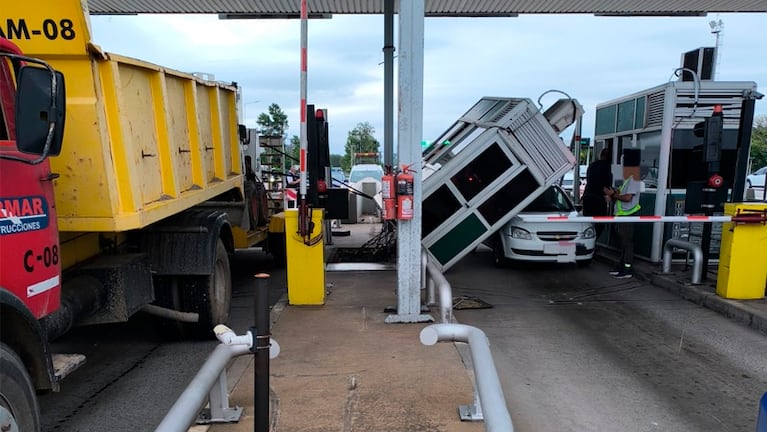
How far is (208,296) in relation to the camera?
532 cm

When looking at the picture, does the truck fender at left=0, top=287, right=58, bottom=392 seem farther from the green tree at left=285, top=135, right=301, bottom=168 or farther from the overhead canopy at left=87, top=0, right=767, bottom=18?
the overhead canopy at left=87, top=0, right=767, bottom=18

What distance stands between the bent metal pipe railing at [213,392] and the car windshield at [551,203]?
23.3ft

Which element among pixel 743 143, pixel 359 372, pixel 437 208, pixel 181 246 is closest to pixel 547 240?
pixel 437 208

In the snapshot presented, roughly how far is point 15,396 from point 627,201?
27.5 ft

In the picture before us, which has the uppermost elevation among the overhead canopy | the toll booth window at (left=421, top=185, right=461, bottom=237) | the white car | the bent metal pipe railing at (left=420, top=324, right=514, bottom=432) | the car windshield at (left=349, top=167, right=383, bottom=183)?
the overhead canopy

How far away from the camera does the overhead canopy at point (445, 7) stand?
10.3 metres

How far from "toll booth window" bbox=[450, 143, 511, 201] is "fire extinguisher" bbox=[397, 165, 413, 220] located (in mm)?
2604

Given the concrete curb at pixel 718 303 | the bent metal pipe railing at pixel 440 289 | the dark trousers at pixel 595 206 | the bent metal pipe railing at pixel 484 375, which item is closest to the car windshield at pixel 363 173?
the dark trousers at pixel 595 206

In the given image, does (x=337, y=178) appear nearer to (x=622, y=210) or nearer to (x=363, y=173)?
(x=363, y=173)

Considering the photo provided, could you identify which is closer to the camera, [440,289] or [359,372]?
[359,372]

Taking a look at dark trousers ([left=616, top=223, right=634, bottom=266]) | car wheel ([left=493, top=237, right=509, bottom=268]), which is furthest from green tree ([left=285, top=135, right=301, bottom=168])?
dark trousers ([left=616, top=223, right=634, bottom=266])

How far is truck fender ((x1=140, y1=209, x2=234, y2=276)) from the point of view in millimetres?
5000

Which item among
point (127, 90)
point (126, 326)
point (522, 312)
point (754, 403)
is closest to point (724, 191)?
point (522, 312)

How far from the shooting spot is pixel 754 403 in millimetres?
4297
